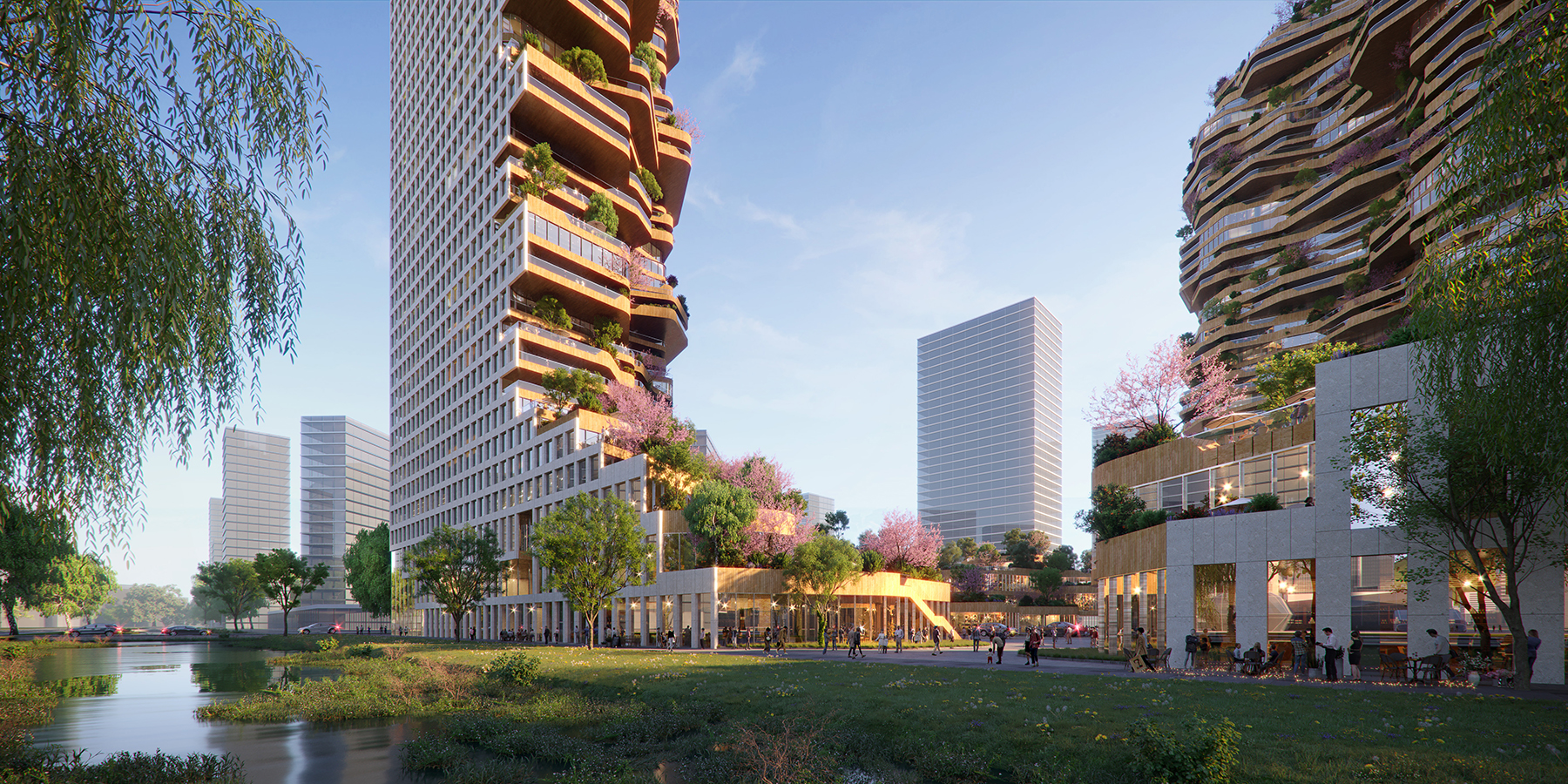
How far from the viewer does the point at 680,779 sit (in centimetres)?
1750

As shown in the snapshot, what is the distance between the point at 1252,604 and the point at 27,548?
249 feet

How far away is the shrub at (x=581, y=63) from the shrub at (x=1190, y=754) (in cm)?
7798

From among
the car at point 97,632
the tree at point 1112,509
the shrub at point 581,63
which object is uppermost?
the shrub at point 581,63

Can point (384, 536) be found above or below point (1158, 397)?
below

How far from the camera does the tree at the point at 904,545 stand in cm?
7194

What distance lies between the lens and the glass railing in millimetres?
74688

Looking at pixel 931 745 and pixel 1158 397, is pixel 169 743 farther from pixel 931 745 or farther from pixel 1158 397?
pixel 1158 397

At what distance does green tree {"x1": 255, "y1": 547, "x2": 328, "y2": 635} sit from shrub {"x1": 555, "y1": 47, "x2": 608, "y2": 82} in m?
66.3

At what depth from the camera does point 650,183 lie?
91.7 m

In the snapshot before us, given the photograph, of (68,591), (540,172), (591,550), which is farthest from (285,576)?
(591,550)

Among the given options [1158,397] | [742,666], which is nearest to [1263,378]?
[1158,397]

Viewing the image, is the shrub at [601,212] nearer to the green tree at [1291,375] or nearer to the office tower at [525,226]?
the office tower at [525,226]

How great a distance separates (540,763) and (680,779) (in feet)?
13.7

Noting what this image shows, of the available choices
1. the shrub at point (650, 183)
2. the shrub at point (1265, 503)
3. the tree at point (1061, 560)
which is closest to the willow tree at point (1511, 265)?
the shrub at point (1265, 503)
